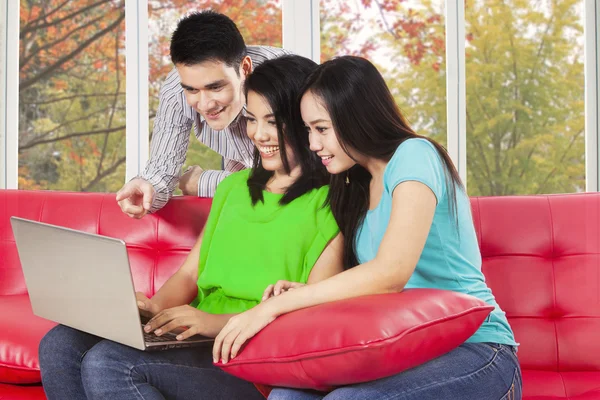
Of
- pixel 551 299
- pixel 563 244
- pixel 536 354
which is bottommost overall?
pixel 536 354

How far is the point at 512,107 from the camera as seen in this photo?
4.87m

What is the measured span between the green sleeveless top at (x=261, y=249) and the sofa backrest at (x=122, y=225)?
40 cm

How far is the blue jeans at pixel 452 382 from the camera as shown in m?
1.17

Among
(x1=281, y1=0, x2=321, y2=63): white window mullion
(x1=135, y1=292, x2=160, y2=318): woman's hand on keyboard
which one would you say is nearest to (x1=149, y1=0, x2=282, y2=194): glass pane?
(x1=281, y1=0, x2=321, y2=63): white window mullion

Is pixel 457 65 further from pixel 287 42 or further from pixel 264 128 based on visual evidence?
pixel 264 128

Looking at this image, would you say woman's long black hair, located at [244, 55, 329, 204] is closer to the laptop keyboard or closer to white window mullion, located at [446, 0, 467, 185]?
the laptop keyboard

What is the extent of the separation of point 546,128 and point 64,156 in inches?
127

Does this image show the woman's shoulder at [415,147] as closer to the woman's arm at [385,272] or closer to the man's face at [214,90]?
the woman's arm at [385,272]

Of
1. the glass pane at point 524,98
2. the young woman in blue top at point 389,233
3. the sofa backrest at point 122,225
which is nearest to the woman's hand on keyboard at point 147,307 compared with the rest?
the young woman in blue top at point 389,233

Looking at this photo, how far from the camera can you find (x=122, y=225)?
2.19 m

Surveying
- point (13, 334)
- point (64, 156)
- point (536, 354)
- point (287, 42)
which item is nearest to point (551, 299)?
point (536, 354)

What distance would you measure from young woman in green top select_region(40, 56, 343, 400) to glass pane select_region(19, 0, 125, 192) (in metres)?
3.11

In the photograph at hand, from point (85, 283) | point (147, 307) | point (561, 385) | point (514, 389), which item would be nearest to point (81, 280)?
point (85, 283)

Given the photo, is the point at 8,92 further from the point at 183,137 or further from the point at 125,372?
the point at 125,372
